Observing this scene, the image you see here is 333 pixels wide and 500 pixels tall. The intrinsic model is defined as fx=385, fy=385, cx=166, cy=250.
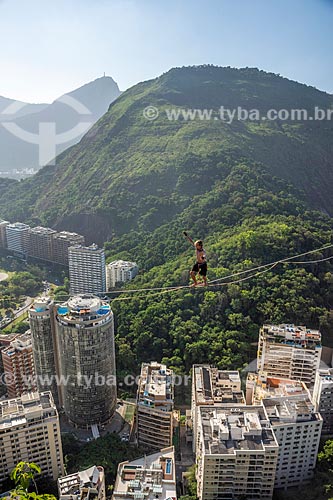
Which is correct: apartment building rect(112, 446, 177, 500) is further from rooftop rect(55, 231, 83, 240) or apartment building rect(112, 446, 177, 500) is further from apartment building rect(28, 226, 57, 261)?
apartment building rect(28, 226, 57, 261)

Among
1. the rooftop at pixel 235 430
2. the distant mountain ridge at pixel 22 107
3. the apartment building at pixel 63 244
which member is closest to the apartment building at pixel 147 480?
the rooftop at pixel 235 430

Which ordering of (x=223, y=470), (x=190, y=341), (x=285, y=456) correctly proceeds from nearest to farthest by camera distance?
(x=223, y=470) < (x=285, y=456) < (x=190, y=341)

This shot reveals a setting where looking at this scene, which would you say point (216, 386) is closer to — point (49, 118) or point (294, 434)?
point (294, 434)

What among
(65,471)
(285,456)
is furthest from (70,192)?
(285,456)

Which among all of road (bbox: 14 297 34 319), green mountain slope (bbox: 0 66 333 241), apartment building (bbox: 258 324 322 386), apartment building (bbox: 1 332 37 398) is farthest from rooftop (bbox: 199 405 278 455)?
green mountain slope (bbox: 0 66 333 241)

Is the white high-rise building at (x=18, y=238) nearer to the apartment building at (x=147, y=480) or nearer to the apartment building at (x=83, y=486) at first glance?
the apartment building at (x=83, y=486)

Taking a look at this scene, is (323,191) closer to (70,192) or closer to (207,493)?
(70,192)
